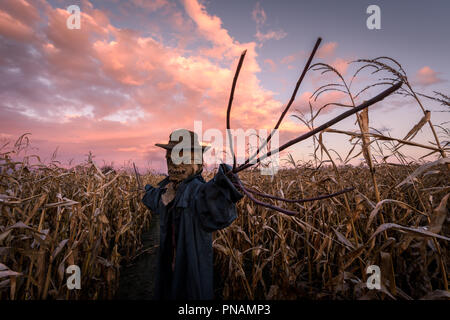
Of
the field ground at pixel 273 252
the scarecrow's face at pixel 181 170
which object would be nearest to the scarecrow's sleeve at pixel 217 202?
the scarecrow's face at pixel 181 170

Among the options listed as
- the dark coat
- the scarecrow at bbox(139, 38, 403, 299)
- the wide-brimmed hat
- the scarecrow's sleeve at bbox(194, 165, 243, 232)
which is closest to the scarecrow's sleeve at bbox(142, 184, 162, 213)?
the scarecrow at bbox(139, 38, 403, 299)

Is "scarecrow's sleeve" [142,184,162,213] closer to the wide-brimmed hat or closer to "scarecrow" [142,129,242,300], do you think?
"scarecrow" [142,129,242,300]

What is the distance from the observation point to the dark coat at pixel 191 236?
5.17ft

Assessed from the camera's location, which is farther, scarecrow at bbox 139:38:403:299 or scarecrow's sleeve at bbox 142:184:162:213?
scarecrow's sleeve at bbox 142:184:162:213

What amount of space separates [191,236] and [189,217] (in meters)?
0.17

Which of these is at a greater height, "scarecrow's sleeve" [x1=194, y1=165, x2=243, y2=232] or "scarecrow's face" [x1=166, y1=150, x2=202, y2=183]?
"scarecrow's face" [x1=166, y1=150, x2=202, y2=183]

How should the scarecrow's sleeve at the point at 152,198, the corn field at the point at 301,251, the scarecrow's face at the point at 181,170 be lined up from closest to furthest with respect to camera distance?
the corn field at the point at 301,251 → the scarecrow's face at the point at 181,170 → the scarecrow's sleeve at the point at 152,198

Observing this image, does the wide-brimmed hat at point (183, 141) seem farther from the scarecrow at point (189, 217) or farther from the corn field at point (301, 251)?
the corn field at point (301, 251)

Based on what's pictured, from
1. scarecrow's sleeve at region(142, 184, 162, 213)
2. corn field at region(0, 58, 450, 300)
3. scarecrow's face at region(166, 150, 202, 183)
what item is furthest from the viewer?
scarecrow's sleeve at region(142, 184, 162, 213)

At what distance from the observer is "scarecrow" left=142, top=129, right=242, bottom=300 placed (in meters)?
1.56

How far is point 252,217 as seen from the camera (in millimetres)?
3076
